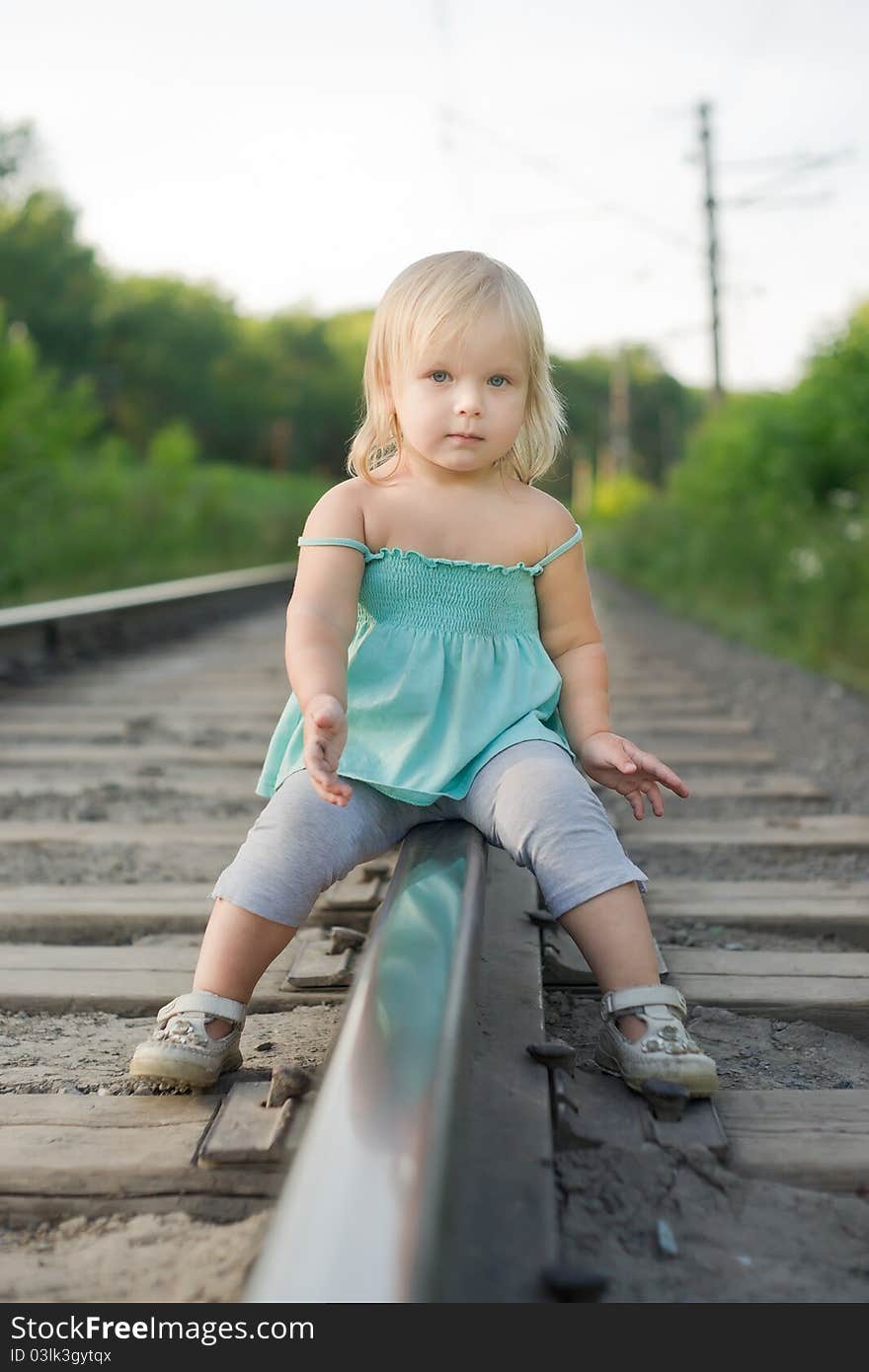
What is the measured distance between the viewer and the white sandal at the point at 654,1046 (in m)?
1.46

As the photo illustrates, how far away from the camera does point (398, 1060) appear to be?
111cm

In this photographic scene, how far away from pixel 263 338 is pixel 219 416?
13.4m

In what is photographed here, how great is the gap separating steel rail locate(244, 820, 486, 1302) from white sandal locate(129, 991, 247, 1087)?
259 mm

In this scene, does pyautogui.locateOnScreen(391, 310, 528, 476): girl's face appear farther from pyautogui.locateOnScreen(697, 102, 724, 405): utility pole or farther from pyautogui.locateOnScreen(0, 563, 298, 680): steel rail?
pyautogui.locateOnScreen(697, 102, 724, 405): utility pole

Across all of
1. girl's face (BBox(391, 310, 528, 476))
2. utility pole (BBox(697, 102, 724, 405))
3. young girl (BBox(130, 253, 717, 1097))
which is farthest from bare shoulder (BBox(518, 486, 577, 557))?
utility pole (BBox(697, 102, 724, 405))

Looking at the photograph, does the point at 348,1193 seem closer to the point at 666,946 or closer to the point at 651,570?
the point at 666,946

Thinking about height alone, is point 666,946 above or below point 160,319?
below

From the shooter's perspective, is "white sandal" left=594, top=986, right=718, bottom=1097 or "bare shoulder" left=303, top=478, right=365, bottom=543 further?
"bare shoulder" left=303, top=478, right=365, bottom=543

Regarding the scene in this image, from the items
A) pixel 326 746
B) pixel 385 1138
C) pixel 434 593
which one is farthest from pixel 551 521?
pixel 385 1138

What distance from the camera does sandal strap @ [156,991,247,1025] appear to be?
1.58 meters

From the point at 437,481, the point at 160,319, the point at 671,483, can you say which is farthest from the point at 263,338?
the point at 437,481

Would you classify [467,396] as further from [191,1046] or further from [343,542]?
[191,1046]

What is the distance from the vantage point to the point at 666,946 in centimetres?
211

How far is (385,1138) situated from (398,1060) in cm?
12
